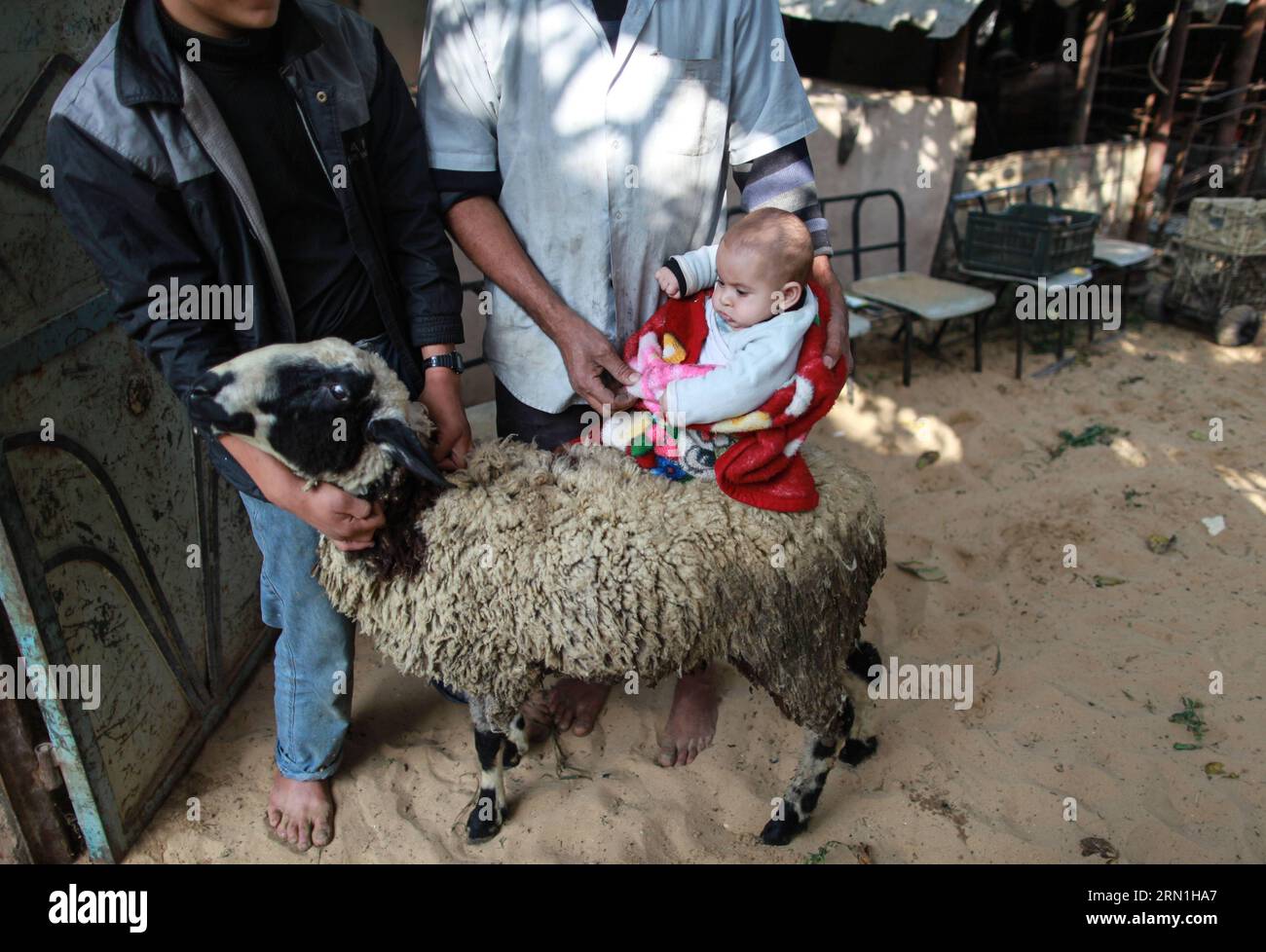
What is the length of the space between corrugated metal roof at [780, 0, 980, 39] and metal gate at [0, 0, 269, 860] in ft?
17.7

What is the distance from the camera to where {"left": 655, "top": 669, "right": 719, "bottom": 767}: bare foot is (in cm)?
302

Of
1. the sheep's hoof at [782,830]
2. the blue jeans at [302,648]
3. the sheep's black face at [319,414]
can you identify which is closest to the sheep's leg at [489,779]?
the blue jeans at [302,648]

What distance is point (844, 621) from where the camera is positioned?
2.47 m

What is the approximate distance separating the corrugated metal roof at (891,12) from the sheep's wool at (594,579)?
5.47 meters

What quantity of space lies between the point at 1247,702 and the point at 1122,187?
6.79 m

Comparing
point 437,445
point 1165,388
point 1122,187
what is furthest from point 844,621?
point 1122,187

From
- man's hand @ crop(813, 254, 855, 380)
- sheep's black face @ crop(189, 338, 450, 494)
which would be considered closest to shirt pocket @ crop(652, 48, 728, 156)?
man's hand @ crop(813, 254, 855, 380)

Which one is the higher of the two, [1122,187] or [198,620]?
[1122,187]

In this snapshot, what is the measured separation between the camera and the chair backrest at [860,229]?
20.2 ft

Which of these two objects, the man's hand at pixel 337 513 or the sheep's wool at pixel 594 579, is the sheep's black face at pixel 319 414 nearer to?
the man's hand at pixel 337 513

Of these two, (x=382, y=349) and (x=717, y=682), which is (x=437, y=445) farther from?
(x=717, y=682)

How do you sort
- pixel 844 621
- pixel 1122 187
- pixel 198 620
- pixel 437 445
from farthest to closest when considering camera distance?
1. pixel 1122 187
2. pixel 198 620
3. pixel 844 621
4. pixel 437 445

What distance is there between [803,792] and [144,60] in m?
2.71

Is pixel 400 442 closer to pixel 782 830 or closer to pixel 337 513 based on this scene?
pixel 337 513
